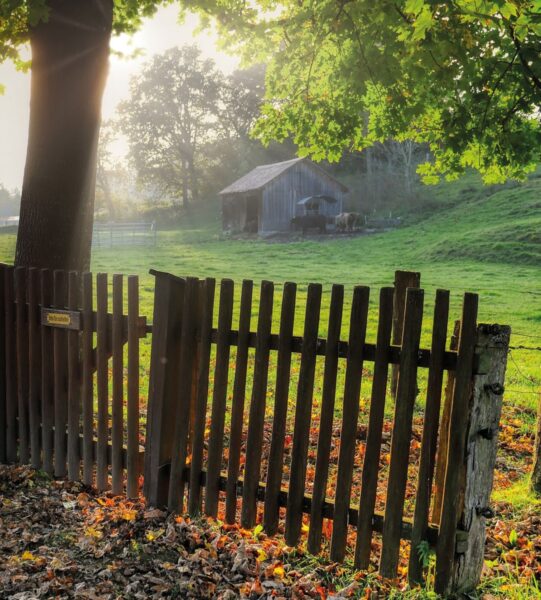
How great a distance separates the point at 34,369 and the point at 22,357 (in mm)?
212

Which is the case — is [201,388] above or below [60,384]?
above

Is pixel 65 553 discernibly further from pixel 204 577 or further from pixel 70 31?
pixel 70 31

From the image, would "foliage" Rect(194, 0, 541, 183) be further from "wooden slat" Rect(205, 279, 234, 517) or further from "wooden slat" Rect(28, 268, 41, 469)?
"wooden slat" Rect(28, 268, 41, 469)

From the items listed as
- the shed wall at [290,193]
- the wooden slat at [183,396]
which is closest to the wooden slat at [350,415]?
the wooden slat at [183,396]

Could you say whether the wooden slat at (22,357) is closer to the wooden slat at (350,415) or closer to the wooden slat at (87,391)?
the wooden slat at (87,391)

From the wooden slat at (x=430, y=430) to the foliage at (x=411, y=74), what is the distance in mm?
2628

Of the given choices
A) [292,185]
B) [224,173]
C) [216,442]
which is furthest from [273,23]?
[224,173]

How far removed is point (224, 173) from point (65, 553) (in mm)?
59983

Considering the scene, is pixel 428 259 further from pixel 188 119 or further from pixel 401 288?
pixel 188 119

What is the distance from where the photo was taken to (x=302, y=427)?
4082mm

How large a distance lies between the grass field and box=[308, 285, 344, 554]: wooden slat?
93.6 inches

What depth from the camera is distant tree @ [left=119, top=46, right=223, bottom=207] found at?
61.2 metres

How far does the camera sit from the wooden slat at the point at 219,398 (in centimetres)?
432

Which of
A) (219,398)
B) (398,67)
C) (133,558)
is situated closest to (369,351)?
(219,398)
